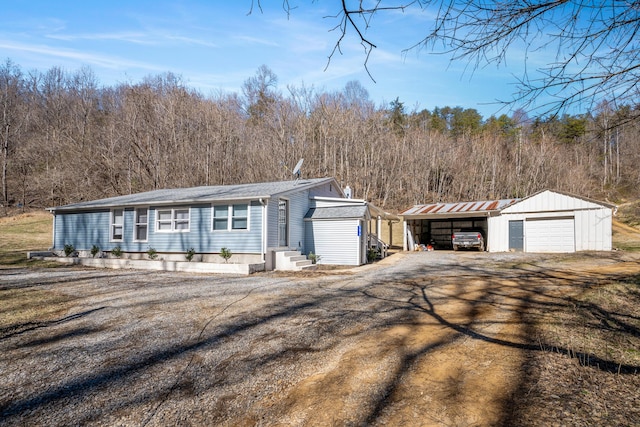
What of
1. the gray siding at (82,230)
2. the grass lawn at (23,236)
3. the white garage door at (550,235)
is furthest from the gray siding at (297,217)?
the white garage door at (550,235)

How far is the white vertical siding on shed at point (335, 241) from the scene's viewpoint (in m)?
15.7

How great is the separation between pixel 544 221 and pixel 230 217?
15710 millimetres

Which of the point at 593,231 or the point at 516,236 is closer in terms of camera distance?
the point at 593,231

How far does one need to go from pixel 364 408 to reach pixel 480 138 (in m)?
36.7

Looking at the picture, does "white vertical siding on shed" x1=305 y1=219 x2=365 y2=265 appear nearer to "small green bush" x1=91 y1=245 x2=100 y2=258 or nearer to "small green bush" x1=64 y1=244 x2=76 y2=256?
"small green bush" x1=91 y1=245 x2=100 y2=258

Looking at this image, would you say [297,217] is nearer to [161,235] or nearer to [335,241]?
[335,241]

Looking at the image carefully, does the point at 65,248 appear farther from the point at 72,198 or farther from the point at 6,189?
the point at 6,189

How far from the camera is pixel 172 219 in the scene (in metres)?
15.8

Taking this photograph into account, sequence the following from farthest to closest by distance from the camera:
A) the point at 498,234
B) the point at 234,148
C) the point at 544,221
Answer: the point at 234,148 → the point at 498,234 → the point at 544,221

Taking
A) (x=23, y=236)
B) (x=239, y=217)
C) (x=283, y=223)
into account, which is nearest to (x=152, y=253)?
(x=239, y=217)

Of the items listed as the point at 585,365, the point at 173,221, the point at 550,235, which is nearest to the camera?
the point at 585,365

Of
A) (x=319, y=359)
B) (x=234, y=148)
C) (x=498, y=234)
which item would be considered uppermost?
(x=234, y=148)

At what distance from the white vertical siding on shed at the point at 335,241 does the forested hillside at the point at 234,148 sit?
1197 centimetres

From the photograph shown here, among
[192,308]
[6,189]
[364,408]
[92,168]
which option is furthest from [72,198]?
[364,408]
